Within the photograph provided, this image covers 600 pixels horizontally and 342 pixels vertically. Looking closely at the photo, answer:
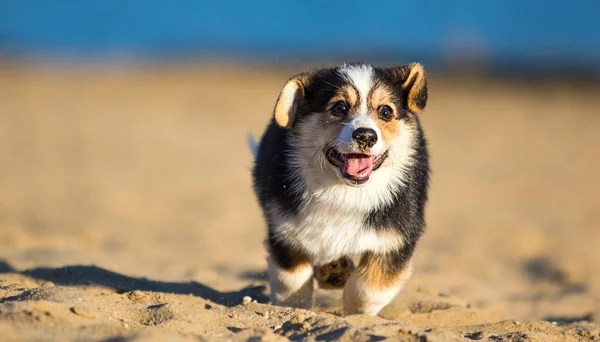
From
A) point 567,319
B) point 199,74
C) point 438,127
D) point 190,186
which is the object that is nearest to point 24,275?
point 567,319

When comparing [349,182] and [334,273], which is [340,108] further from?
[334,273]

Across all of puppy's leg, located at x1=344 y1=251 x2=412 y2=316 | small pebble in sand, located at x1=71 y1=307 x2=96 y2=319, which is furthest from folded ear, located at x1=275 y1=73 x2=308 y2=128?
small pebble in sand, located at x1=71 y1=307 x2=96 y2=319

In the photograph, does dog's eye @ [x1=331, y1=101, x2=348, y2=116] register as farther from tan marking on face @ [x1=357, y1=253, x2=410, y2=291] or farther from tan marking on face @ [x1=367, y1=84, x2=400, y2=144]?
tan marking on face @ [x1=357, y1=253, x2=410, y2=291]

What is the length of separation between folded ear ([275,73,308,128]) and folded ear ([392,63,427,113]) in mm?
662

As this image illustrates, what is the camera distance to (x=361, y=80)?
19.4ft

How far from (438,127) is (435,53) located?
1565 centimetres

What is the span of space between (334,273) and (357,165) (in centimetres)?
126

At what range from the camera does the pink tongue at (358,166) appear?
223 inches

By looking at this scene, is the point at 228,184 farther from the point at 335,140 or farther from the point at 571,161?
the point at 335,140

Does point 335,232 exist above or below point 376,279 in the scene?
above

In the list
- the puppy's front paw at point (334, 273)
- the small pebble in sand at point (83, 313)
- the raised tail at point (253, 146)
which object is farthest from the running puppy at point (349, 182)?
the small pebble in sand at point (83, 313)

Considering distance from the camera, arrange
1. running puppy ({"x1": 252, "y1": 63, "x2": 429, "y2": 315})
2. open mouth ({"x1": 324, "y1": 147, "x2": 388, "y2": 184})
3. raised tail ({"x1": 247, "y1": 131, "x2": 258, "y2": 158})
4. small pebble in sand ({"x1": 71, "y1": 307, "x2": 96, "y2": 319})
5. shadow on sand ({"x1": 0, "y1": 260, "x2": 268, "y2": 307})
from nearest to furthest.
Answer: small pebble in sand ({"x1": 71, "y1": 307, "x2": 96, "y2": 319}), open mouth ({"x1": 324, "y1": 147, "x2": 388, "y2": 184}), running puppy ({"x1": 252, "y1": 63, "x2": 429, "y2": 315}), shadow on sand ({"x1": 0, "y1": 260, "x2": 268, "y2": 307}), raised tail ({"x1": 247, "y1": 131, "x2": 258, "y2": 158})

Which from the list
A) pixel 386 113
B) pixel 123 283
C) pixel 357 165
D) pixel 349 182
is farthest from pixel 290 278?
pixel 123 283

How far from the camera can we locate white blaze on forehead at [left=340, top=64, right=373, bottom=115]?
5.87 meters
